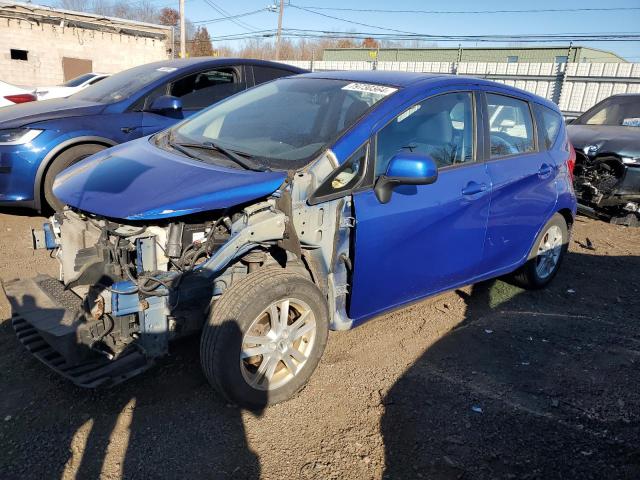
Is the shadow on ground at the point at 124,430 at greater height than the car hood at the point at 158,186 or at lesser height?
lesser

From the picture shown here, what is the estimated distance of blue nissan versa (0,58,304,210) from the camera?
507 cm

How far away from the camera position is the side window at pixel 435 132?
3.12m

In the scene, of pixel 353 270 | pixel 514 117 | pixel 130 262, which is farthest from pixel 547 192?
pixel 130 262

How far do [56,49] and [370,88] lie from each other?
2008 centimetres

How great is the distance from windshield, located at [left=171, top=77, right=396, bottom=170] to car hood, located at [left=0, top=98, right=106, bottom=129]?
2.19m

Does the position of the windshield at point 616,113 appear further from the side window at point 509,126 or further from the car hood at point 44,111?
the car hood at point 44,111

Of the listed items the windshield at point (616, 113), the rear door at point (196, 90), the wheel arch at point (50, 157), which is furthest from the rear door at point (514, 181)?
the windshield at point (616, 113)

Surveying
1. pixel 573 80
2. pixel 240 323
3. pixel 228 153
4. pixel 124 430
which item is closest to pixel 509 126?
pixel 228 153

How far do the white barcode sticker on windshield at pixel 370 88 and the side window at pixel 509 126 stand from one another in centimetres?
90

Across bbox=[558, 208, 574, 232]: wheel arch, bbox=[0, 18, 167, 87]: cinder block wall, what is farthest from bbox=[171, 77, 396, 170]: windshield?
bbox=[0, 18, 167, 87]: cinder block wall

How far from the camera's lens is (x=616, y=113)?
26.5 feet

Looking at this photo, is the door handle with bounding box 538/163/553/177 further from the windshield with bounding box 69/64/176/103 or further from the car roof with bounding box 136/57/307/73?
the windshield with bounding box 69/64/176/103

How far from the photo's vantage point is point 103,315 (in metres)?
2.64

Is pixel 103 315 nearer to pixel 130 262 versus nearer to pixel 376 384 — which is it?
pixel 130 262
